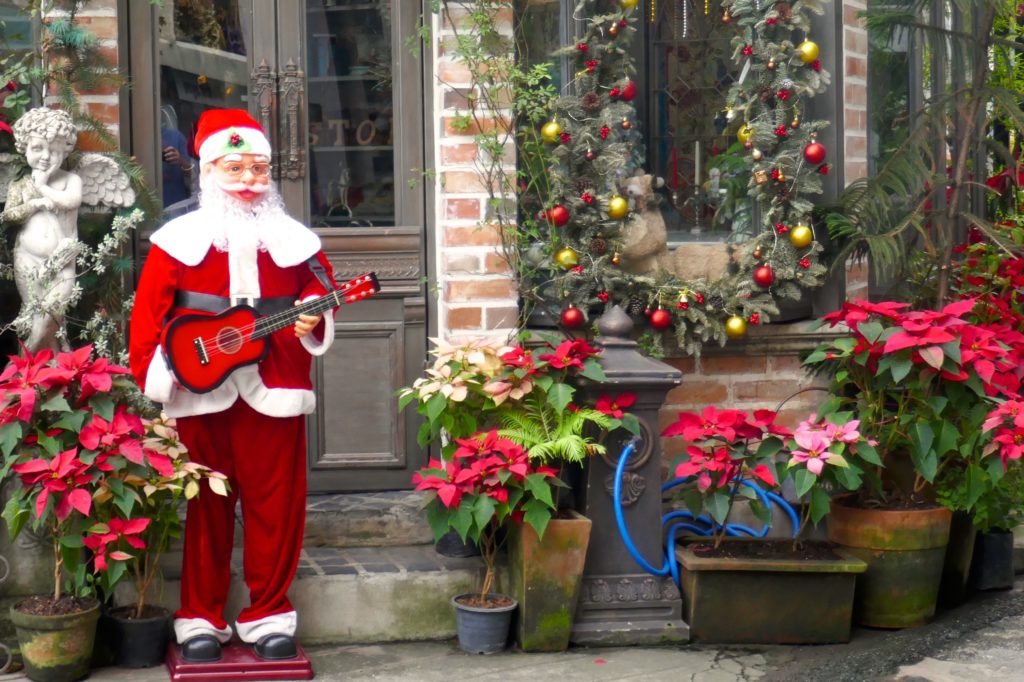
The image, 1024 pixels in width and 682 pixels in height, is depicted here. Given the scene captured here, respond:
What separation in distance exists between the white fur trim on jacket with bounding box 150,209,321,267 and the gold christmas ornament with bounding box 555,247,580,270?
1.20 meters

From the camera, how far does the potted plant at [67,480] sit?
5.11m

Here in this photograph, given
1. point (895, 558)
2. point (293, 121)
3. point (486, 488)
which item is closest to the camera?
point (486, 488)

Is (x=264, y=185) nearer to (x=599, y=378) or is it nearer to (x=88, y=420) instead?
(x=88, y=420)

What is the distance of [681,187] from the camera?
22.1 ft

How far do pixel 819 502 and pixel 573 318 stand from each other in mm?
1244

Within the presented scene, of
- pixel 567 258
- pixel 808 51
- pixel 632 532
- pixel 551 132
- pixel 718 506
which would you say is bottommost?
pixel 632 532

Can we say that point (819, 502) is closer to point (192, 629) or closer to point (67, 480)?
point (192, 629)

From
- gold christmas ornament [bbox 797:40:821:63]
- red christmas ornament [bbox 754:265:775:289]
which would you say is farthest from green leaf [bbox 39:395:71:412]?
gold christmas ornament [bbox 797:40:821:63]

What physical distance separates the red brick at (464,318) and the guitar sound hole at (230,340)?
3.94ft

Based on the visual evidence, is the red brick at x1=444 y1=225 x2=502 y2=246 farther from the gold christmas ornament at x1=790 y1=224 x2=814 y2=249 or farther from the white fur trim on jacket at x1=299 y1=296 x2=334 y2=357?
the gold christmas ornament at x1=790 y1=224 x2=814 y2=249

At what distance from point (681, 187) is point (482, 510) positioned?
6.55 ft

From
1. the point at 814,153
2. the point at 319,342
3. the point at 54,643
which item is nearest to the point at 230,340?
the point at 319,342

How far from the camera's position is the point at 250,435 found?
5.44m

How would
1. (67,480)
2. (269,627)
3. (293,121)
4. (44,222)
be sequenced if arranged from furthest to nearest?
(293,121) < (44,222) < (269,627) < (67,480)
